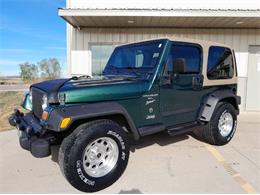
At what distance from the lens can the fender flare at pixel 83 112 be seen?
2967 millimetres

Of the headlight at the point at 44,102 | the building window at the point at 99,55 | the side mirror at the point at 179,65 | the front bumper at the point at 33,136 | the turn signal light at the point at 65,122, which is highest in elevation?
the building window at the point at 99,55

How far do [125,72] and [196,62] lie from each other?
139 cm

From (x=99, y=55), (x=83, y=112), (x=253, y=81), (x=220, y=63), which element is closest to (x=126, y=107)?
(x=83, y=112)

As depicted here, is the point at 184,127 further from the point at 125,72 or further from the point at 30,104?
the point at 30,104

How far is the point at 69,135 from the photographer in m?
3.13

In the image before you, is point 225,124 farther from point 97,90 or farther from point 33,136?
point 33,136

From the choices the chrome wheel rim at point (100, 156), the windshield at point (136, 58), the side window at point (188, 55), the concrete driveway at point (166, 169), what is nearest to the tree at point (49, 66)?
the concrete driveway at point (166, 169)

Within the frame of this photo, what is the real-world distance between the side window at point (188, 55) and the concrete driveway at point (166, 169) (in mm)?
1614

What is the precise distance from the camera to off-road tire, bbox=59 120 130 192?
2986mm

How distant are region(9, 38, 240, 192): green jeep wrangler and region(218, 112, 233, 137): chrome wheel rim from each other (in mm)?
22

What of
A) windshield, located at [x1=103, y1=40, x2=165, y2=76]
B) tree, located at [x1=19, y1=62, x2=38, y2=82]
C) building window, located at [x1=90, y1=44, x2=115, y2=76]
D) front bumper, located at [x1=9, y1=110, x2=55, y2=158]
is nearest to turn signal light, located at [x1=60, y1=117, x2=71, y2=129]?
front bumper, located at [x1=9, y1=110, x2=55, y2=158]

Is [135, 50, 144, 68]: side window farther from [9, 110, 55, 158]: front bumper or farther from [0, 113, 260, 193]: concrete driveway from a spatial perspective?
[9, 110, 55, 158]: front bumper

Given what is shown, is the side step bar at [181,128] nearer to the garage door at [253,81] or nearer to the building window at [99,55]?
the building window at [99,55]

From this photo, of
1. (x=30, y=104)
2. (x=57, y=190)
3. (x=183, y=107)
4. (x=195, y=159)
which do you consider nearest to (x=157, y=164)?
(x=195, y=159)
